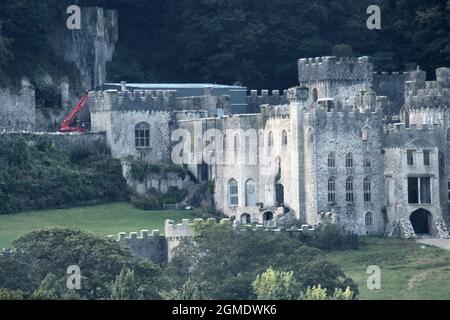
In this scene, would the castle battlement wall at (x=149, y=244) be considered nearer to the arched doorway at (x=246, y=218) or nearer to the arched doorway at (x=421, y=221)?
the arched doorway at (x=246, y=218)

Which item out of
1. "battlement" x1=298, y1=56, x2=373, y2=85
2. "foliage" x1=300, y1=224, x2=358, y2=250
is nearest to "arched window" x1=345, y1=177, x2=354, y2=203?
"foliage" x1=300, y1=224, x2=358, y2=250

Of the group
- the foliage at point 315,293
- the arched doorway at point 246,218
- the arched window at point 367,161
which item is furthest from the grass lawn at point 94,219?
the foliage at point 315,293

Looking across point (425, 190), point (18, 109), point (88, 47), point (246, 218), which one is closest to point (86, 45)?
point (88, 47)

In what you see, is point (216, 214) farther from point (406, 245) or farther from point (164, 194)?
point (406, 245)

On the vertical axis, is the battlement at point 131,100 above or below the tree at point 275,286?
above

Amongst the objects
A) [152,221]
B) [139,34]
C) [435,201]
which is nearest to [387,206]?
[435,201]

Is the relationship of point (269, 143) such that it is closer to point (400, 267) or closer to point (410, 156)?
point (410, 156)

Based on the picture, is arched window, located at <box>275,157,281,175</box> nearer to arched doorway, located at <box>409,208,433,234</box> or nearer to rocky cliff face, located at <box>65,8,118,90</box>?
arched doorway, located at <box>409,208,433,234</box>
